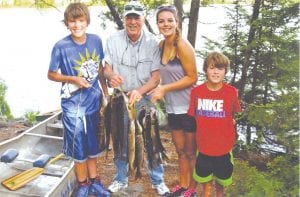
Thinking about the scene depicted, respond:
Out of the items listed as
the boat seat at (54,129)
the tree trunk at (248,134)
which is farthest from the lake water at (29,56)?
the boat seat at (54,129)

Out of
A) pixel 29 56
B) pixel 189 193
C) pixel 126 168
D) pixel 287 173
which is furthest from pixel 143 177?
pixel 29 56

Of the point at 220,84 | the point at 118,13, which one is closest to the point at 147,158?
the point at 220,84

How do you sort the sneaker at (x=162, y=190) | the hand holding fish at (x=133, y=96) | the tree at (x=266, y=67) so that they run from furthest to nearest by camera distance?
the tree at (x=266, y=67)
the sneaker at (x=162, y=190)
the hand holding fish at (x=133, y=96)

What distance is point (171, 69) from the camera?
11.4ft

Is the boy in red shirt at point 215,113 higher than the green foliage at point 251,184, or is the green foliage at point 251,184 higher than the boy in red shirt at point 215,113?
the boy in red shirt at point 215,113

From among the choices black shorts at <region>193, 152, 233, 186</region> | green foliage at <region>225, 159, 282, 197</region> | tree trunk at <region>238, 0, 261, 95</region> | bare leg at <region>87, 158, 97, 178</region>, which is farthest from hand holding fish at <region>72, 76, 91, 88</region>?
tree trunk at <region>238, 0, 261, 95</region>

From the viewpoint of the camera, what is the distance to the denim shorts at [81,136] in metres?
3.68

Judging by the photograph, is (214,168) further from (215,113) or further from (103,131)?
(103,131)

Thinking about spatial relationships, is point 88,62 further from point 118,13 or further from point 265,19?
point 118,13

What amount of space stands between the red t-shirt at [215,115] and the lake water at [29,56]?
294 inches

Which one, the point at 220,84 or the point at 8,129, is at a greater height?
the point at 220,84

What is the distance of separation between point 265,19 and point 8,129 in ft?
17.6

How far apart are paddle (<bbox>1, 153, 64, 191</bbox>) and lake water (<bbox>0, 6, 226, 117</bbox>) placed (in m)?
7.22

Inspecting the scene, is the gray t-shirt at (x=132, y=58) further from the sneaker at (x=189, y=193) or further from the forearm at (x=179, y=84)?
the sneaker at (x=189, y=193)
